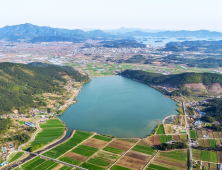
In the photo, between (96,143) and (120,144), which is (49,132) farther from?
(120,144)

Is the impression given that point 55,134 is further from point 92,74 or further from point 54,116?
point 92,74

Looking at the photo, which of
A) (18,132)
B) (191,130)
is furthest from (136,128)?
(18,132)

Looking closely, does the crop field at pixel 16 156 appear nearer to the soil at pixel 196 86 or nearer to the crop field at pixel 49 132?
the crop field at pixel 49 132

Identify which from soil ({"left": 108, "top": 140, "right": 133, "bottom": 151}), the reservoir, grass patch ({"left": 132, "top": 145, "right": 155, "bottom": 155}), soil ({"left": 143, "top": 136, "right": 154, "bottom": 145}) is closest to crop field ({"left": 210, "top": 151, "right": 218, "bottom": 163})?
grass patch ({"left": 132, "top": 145, "right": 155, "bottom": 155})

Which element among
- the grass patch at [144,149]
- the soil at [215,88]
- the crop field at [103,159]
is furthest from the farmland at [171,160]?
the soil at [215,88]

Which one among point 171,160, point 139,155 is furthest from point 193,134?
point 139,155
